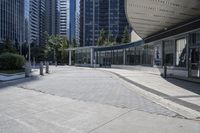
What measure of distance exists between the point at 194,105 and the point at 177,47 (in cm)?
1635

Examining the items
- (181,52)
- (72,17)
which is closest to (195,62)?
(181,52)

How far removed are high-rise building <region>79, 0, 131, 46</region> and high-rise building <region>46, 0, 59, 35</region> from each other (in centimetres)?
1796

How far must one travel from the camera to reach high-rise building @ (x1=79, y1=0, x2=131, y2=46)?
10900 cm

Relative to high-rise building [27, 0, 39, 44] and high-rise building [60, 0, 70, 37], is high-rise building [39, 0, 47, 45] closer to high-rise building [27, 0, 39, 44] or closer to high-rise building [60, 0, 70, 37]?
high-rise building [27, 0, 39, 44]

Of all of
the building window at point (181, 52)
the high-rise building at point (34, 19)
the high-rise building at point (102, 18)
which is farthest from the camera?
the high-rise building at point (102, 18)

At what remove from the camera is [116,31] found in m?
114

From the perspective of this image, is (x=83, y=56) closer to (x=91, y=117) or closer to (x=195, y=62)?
(x=195, y=62)

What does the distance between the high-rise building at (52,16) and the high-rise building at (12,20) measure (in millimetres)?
17006

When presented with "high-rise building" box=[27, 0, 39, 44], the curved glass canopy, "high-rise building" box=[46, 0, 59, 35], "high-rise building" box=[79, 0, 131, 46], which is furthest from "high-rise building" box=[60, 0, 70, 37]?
the curved glass canopy

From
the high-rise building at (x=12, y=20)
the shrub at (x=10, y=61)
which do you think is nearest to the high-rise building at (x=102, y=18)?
the high-rise building at (x=12, y=20)

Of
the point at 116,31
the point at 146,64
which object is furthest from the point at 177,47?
the point at 116,31

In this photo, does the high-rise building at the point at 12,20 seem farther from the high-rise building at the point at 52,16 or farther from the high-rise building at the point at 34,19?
the high-rise building at the point at 52,16

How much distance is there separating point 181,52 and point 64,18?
13396cm

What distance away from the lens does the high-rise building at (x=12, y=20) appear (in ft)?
326
